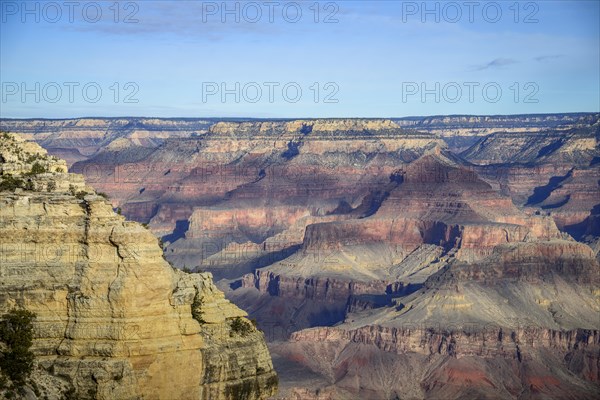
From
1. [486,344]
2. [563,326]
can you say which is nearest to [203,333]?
[486,344]

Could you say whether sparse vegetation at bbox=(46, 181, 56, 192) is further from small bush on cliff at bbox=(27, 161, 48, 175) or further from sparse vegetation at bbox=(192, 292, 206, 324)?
sparse vegetation at bbox=(192, 292, 206, 324)

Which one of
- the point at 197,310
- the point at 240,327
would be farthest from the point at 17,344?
the point at 240,327

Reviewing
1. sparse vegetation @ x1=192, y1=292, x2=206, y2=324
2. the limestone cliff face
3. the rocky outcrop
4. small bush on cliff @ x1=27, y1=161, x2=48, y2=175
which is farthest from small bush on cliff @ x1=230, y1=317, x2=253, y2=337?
the rocky outcrop

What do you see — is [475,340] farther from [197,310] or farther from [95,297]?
[95,297]

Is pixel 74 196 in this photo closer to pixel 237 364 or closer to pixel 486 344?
pixel 237 364

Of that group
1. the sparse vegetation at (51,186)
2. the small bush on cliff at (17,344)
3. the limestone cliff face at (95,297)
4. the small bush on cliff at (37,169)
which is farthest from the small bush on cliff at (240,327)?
the small bush on cliff at (37,169)
